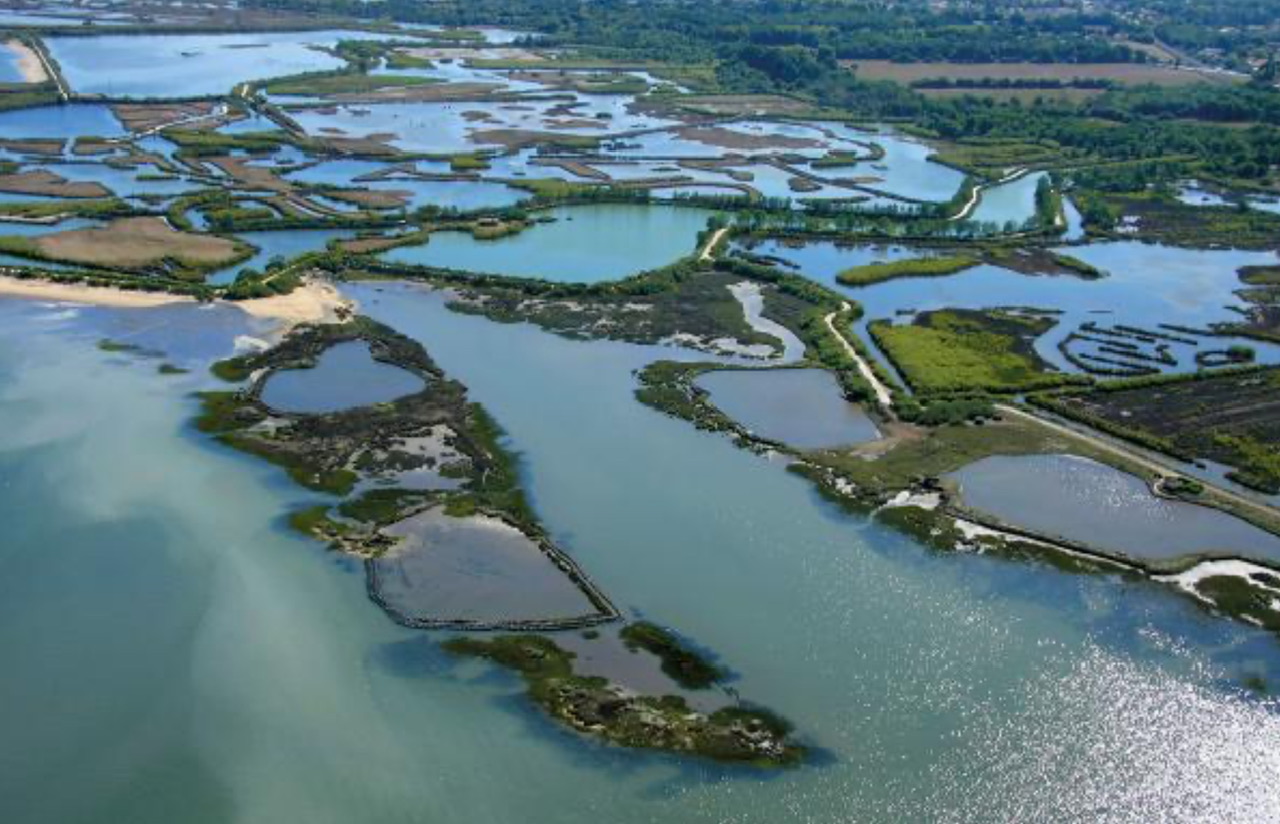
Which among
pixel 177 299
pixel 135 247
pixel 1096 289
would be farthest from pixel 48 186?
pixel 1096 289

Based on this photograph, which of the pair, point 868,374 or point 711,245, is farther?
point 711,245

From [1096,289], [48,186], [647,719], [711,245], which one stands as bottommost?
[48,186]

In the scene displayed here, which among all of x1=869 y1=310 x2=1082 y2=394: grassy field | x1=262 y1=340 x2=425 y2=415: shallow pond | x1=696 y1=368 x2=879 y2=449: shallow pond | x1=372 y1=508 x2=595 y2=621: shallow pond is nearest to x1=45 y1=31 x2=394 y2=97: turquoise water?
x1=262 y1=340 x2=425 y2=415: shallow pond

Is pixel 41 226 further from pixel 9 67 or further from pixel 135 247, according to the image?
pixel 9 67

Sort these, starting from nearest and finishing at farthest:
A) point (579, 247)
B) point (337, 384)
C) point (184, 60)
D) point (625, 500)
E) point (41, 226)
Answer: point (625, 500), point (337, 384), point (41, 226), point (579, 247), point (184, 60)

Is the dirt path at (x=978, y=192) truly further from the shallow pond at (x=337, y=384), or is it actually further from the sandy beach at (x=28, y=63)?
the sandy beach at (x=28, y=63)

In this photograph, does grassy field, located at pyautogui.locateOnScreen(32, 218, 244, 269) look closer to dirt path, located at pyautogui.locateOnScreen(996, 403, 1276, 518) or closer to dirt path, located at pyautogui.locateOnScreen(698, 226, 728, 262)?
dirt path, located at pyautogui.locateOnScreen(698, 226, 728, 262)
